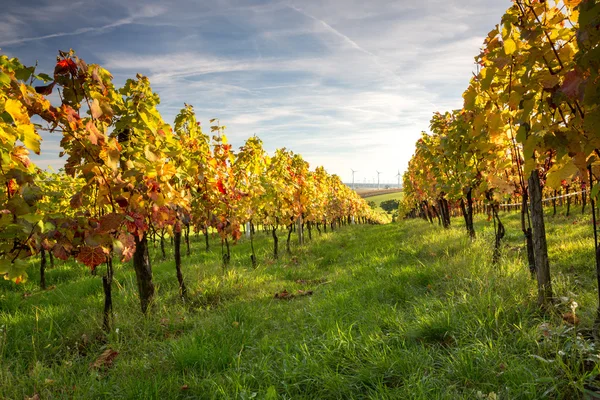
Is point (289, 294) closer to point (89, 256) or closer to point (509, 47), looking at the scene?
point (89, 256)

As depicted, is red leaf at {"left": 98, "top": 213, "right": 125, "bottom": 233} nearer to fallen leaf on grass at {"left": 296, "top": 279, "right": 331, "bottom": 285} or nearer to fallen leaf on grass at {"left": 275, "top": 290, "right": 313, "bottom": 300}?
fallen leaf on grass at {"left": 275, "top": 290, "right": 313, "bottom": 300}

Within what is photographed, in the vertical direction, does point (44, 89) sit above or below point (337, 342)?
above

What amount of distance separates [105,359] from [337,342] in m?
2.65

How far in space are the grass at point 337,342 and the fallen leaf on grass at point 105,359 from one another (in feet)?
0.18

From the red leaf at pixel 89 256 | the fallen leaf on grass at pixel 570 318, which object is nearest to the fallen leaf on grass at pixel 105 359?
the red leaf at pixel 89 256

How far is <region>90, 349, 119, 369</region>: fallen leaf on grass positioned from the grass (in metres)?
0.06

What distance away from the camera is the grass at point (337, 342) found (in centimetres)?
246

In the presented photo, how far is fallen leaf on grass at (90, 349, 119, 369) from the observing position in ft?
11.6

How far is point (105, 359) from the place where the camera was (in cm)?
370

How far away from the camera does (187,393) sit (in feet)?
9.44

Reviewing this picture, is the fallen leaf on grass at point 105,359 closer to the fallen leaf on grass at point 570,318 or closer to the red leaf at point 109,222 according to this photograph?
the red leaf at point 109,222

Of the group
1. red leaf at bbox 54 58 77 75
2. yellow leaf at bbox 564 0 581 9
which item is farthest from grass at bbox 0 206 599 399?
red leaf at bbox 54 58 77 75

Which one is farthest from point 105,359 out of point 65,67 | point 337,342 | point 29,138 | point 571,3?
point 571,3

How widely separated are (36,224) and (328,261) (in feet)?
26.2
